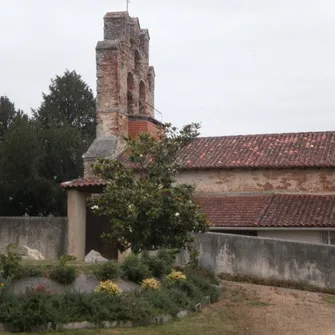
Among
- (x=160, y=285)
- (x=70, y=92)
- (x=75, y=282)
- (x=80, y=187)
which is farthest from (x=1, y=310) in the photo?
(x=70, y=92)

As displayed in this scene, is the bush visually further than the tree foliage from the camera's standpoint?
No

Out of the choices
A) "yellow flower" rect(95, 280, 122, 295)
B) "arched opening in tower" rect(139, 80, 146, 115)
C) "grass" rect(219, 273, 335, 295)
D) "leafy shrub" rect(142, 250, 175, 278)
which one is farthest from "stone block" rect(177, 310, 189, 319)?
"arched opening in tower" rect(139, 80, 146, 115)

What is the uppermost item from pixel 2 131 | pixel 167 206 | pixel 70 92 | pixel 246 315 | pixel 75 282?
pixel 70 92

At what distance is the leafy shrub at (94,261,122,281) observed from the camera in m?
14.1

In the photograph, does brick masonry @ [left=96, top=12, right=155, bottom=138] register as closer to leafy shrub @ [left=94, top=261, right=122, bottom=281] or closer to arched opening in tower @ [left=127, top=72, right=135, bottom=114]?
arched opening in tower @ [left=127, top=72, right=135, bottom=114]

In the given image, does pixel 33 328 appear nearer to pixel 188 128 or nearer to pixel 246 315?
pixel 246 315

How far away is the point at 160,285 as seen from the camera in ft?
48.9

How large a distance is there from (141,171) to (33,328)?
7.64m

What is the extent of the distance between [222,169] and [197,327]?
1445cm

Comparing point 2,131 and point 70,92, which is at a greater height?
point 70,92

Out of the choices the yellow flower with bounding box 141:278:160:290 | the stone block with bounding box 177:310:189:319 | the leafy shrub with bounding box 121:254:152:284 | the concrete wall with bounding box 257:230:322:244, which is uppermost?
the concrete wall with bounding box 257:230:322:244

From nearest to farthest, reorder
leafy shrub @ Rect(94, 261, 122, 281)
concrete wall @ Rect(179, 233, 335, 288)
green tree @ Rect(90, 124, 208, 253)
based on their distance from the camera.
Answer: leafy shrub @ Rect(94, 261, 122, 281)
green tree @ Rect(90, 124, 208, 253)
concrete wall @ Rect(179, 233, 335, 288)

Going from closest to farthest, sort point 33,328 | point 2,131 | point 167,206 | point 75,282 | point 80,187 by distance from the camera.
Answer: point 33,328, point 75,282, point 167,206, point 80,187, point 2,131

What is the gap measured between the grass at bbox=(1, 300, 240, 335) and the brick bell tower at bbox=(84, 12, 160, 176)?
47.9ft
